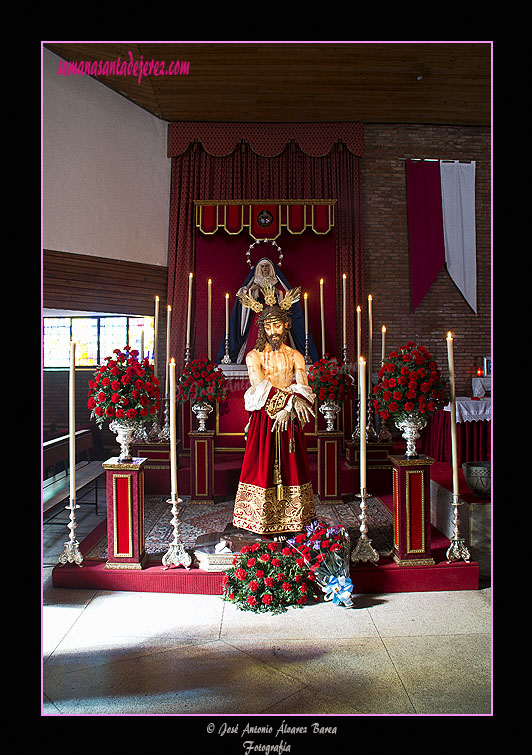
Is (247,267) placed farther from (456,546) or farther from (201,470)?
(456,546)

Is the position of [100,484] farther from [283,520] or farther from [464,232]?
[464,232]

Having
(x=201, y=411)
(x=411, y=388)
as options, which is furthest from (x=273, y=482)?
(x=201, y=411)

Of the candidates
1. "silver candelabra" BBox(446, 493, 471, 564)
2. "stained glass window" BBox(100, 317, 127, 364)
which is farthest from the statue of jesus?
"stained glass window" BBox(100, 317, 127, 364)

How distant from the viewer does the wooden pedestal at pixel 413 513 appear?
12.1ft

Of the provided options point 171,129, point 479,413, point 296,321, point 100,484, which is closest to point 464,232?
point 296,321

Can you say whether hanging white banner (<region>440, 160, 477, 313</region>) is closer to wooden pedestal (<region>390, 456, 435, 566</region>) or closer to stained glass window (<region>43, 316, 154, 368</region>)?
stained glass window (<region>43, 316, 154, 368</region>)

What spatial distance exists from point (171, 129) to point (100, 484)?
5820 millimetres

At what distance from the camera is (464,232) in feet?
29.5

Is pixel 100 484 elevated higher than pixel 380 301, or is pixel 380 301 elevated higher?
pixel 380 301

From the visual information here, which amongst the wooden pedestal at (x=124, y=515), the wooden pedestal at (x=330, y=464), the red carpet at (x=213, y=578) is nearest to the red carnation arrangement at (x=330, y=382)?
the wooden pedestal at (x=330, y=464)

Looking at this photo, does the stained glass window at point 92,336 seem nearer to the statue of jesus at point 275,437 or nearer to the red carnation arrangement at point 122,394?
the statue of jesus at point 275,437

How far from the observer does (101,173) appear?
25.4 ft

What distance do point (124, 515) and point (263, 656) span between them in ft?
4.54

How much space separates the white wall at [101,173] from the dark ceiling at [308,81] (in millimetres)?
351
